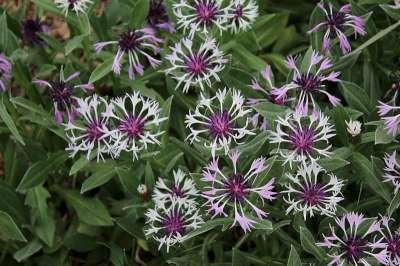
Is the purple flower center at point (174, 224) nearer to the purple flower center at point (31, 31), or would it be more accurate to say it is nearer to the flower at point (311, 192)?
the flower at point (311, 192)

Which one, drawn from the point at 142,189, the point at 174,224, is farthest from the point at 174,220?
the point at 142,189

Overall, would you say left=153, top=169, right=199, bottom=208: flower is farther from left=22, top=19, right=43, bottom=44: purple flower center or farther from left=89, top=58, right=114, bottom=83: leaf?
left=22, top=19, right=43, bottom=44: purple flower center

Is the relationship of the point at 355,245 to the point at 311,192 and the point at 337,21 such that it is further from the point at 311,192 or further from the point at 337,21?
the point at 337,21

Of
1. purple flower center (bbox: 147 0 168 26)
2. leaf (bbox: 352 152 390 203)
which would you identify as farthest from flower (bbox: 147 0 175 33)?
leaf (bbox: 352 152 390 203)

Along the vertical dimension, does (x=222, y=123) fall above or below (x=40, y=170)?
above

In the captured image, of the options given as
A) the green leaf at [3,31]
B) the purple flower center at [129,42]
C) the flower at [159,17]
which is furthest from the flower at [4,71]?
the flower at [159,17]

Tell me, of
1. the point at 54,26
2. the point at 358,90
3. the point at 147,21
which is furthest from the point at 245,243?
the point at 54,26

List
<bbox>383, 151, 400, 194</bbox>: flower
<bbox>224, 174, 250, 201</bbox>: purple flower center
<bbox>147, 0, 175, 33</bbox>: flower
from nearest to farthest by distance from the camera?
<bbox>224, 174, 250, 201</bbox>: purple flower center → <bbox>383, 151, 400, 194</bbox>: flower → <bbox>147, 0, 175, 33</bbox>: flower
